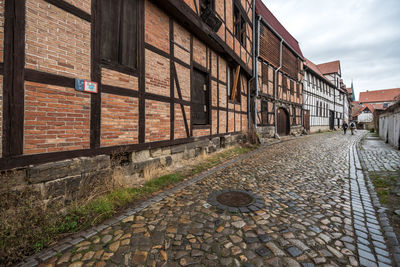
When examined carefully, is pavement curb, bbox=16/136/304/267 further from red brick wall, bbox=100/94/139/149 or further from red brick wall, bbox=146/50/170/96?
red brick wall, bbox=146/50/170/96

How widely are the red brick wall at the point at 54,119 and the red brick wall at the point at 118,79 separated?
50cm

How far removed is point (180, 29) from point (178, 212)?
4.94m

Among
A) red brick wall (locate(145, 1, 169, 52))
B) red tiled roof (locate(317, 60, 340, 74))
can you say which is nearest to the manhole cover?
red brick wall (locate(145, 1, 169, 52))

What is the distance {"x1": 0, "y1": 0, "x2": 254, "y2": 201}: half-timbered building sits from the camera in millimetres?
2340

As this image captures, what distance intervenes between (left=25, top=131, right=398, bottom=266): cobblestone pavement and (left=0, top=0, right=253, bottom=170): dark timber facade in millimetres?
1413

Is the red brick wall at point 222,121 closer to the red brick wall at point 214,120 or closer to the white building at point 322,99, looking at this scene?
the red brick wall at point 214,120

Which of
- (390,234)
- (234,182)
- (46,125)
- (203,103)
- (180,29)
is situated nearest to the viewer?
(390,234)

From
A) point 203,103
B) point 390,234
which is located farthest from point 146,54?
point 390,234

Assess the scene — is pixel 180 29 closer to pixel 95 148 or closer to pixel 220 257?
pixel 95 148

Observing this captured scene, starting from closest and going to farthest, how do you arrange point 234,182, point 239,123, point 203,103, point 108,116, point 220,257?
point 220,257
point 108,116
point 234,182
point 203,103
point 239,123

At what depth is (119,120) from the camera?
355 cm

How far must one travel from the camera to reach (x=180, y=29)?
5316 mm

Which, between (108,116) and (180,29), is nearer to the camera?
(108,116)

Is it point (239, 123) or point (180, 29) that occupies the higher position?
point (180, 29)
